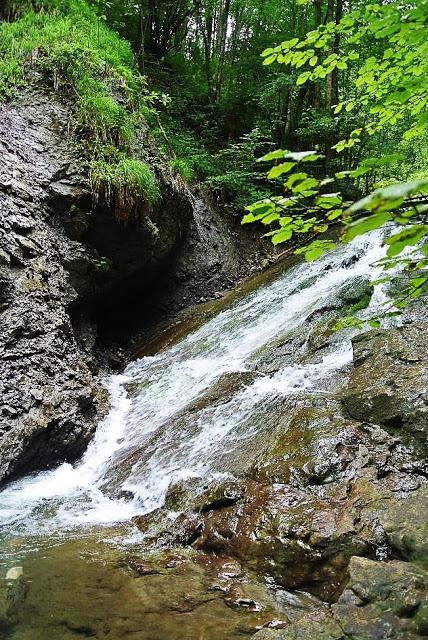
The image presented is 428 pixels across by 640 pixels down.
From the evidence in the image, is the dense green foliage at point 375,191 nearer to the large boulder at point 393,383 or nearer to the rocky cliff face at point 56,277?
the large boulder at point 393,383

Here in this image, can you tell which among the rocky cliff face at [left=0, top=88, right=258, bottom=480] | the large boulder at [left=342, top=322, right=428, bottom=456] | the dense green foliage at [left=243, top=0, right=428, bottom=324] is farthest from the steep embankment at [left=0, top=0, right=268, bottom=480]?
the dense green foliage at [left=243, top=0, right=428, bottom=324]

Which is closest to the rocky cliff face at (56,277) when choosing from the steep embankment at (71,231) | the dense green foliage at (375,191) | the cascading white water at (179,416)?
the steep embankment at (71,231)

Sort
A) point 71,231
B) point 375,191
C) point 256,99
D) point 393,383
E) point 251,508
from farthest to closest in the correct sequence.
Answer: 1. point 256,99
2. point 71,231
3. point 393,383
4. point 251,508
5. point 375,191

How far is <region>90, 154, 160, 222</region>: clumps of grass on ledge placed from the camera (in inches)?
314

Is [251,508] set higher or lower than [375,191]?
lower

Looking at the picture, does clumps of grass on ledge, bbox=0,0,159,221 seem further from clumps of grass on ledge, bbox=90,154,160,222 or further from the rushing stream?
the rushing stream

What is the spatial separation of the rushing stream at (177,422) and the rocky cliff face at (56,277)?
0.46 metres

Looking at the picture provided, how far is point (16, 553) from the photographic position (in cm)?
372

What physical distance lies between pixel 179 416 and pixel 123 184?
4.20 m

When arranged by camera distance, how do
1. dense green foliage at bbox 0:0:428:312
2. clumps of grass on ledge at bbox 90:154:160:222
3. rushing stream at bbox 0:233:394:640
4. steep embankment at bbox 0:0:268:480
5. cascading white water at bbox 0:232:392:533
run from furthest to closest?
clumps of grass on ledge at bbox 90:154:160:222
steep embankment at bbox 0:0:268:480
cascading white water at bbox 0:232:392:533
rushing stream at bbox 0:233:394:640
dense green foliage at bbox 0:0:428:312

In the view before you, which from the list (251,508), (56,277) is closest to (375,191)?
(251,508)

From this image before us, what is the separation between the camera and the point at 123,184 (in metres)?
8.13

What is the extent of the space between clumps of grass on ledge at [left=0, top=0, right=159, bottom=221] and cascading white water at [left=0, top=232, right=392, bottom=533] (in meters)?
2.77

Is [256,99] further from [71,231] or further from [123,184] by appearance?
[71,231]
